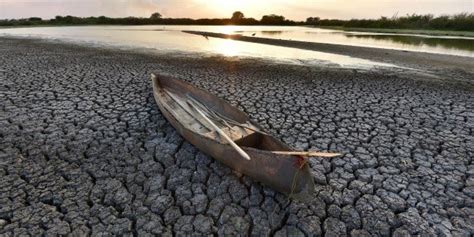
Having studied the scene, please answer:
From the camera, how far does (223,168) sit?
3.84 metres

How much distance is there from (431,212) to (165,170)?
10.8ft

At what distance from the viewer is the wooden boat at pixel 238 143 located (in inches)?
117

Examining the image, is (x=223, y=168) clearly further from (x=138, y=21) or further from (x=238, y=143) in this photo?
(x=138, y=21)

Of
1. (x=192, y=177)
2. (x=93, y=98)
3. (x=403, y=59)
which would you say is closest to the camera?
(x=192, y=177)

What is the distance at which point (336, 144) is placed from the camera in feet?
15.5

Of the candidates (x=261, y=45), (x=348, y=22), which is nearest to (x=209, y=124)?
(x=261, y=45)

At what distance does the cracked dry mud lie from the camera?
294cm

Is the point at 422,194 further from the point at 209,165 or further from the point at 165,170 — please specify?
the point at 165,170

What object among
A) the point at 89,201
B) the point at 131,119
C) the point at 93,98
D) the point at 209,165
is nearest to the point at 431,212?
the point at 209,165

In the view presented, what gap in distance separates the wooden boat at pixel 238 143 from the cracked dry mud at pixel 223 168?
0.79 ft

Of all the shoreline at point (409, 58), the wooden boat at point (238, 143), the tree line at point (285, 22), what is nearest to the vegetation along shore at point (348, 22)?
the tree line at point (285, 22)

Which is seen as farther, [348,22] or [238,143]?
[348,22]

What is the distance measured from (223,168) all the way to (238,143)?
405 mm

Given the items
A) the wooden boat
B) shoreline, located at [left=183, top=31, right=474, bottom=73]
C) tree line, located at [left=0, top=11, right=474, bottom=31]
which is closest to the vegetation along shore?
tree line, located at [left=0, top=11, right=474, bottom=31]
